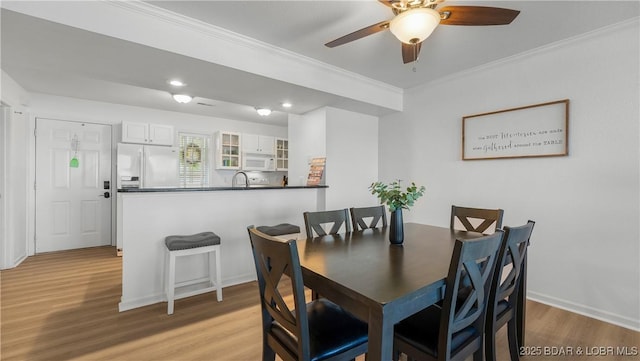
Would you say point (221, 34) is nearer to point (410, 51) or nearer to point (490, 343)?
point (410, 51)

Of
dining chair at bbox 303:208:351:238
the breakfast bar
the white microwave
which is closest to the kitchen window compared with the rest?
the white microwave

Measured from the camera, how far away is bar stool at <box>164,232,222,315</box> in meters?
2.40

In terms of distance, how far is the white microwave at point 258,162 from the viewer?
5.70 metres

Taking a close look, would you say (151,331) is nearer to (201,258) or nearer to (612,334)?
(201,258)

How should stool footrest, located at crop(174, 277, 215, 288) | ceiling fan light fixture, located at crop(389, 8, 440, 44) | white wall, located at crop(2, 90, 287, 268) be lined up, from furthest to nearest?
white wall, located at crop(2, 90, 287, 268)
stool footrest, located at crop(174, 277, 215, 288)
ceiling fan light fixture, located at crop(389, 8, 440, 44)

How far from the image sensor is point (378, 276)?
48.2 inches

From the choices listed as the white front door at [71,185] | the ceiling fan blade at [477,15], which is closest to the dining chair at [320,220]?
the ceiling fan blade at [477,15]

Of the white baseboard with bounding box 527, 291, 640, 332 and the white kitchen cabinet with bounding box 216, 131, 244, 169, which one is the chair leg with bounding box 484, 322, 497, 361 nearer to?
the white baseboard with bounding box 527, 291, 640, 332

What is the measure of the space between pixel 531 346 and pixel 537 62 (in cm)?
243

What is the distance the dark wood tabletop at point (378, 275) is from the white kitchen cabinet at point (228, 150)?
13.3 feet

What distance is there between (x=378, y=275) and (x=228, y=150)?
4869 mm

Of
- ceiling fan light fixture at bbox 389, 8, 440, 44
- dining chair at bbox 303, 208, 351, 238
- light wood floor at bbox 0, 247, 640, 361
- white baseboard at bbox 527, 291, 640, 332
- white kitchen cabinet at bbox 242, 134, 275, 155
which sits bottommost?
light wood floor at bbox 0, 247, 640, 361

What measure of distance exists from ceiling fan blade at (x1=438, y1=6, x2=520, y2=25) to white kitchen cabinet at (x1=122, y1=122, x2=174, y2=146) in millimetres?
4667

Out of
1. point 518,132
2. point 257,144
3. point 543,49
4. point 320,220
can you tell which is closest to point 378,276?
point 320,220
